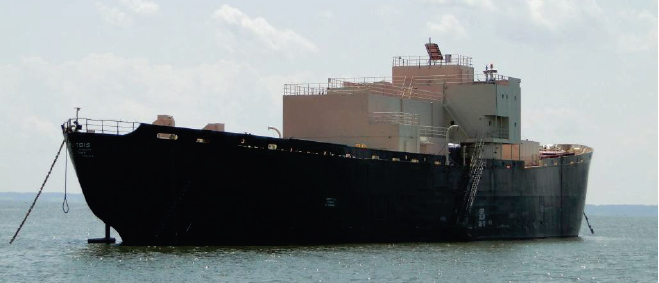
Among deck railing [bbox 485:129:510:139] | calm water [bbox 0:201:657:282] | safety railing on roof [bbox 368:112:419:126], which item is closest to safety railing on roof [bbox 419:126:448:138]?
safety railing on roof [bbox 368:112:419:126]

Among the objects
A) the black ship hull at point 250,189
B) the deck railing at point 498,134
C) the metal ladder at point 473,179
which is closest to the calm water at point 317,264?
the black ship hull at point 250,189

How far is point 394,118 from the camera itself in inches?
1898

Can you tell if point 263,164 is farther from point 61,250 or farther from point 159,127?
point 61,250

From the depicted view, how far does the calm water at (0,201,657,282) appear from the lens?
112ft

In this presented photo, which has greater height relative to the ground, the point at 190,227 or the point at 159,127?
the point at 159,127

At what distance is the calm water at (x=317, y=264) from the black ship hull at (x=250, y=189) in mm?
657

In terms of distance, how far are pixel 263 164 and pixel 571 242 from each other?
19.1 m

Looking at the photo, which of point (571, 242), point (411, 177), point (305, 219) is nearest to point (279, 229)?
point (305, 219)

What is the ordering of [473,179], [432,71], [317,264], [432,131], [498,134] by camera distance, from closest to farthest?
[317,264]
[473,179]
[432,131]
[498,134]
[432,71]

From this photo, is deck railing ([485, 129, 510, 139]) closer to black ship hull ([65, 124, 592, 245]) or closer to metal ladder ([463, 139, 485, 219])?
metal ladder ([463, 139, 485, 219])

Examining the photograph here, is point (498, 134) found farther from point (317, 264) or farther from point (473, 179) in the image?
point (317, 264)

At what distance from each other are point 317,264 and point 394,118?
1268 cm

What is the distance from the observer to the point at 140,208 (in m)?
39.4

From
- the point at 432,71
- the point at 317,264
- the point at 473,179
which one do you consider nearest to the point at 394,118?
the point at 473,179
